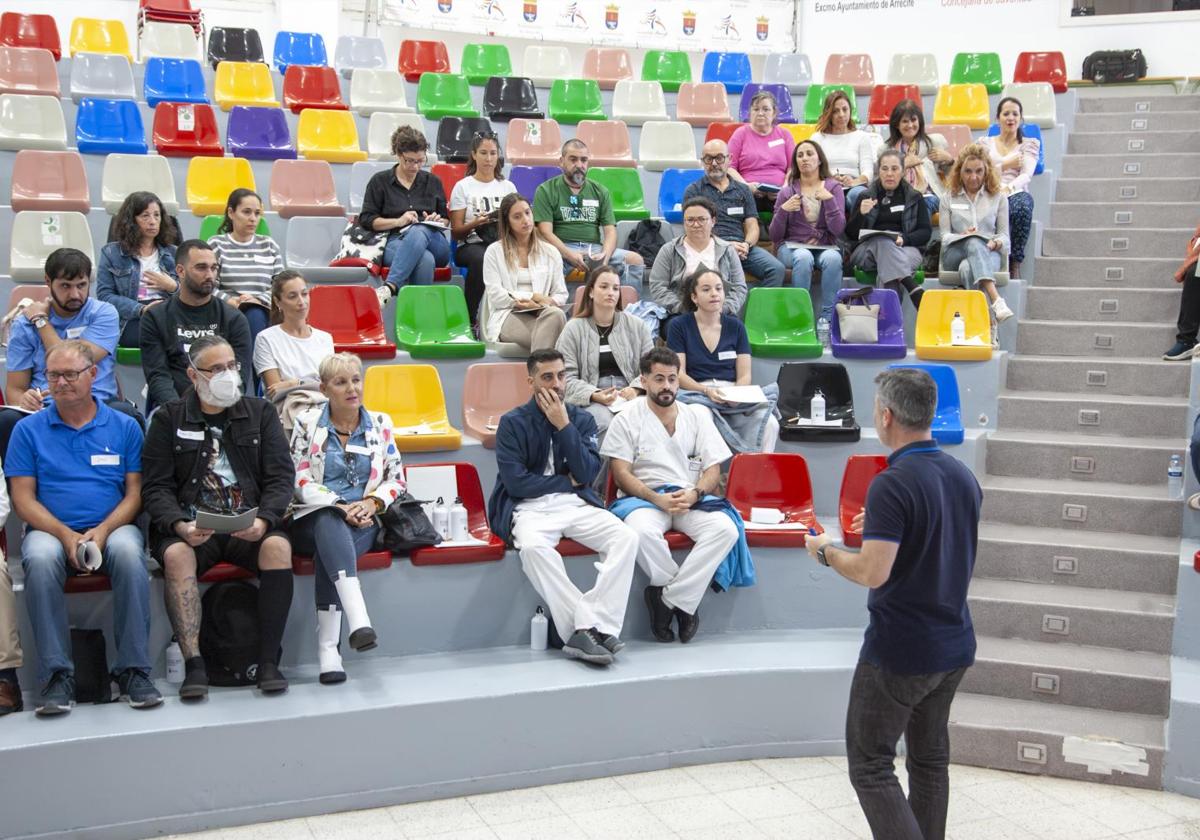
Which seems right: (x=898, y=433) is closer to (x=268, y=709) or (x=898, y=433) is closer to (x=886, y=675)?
(x=886, y=675)

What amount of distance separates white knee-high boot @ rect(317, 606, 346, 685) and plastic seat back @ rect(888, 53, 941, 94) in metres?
7.13

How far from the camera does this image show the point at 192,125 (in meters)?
7.39

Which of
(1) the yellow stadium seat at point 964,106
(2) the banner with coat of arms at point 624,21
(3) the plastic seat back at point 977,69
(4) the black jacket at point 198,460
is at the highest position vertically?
(2) the banner with coat of arms at point 624,21

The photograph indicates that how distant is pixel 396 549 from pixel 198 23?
21.1 feet

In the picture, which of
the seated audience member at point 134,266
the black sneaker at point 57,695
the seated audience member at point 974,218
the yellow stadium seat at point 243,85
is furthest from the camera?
the yellow stadium seat at point 243,85

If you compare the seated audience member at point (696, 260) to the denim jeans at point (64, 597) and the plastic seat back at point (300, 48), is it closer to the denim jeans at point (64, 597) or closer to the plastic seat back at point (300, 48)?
the denim jeans at point (64, 597)

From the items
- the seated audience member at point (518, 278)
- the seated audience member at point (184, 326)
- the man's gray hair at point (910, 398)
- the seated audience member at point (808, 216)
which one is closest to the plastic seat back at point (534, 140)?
the seated audience member at point (808, 216)

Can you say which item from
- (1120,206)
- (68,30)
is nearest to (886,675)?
(1120,206)

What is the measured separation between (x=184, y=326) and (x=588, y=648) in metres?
2.02

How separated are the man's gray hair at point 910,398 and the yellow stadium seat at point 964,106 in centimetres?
625

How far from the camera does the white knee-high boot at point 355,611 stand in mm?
3896

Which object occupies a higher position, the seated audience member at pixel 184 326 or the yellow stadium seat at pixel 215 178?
the yellow stadium seat at pixel 215 178

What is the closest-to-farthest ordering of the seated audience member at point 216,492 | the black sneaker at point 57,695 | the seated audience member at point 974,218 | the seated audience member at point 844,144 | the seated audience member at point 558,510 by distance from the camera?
the black sneaker at point 57,695, the seated audience member at point 216,492, the seated audience member at point 558,510, the seated audience member at point 974,218, the seated audience member at point 844,144

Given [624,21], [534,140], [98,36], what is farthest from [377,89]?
[624,21]
